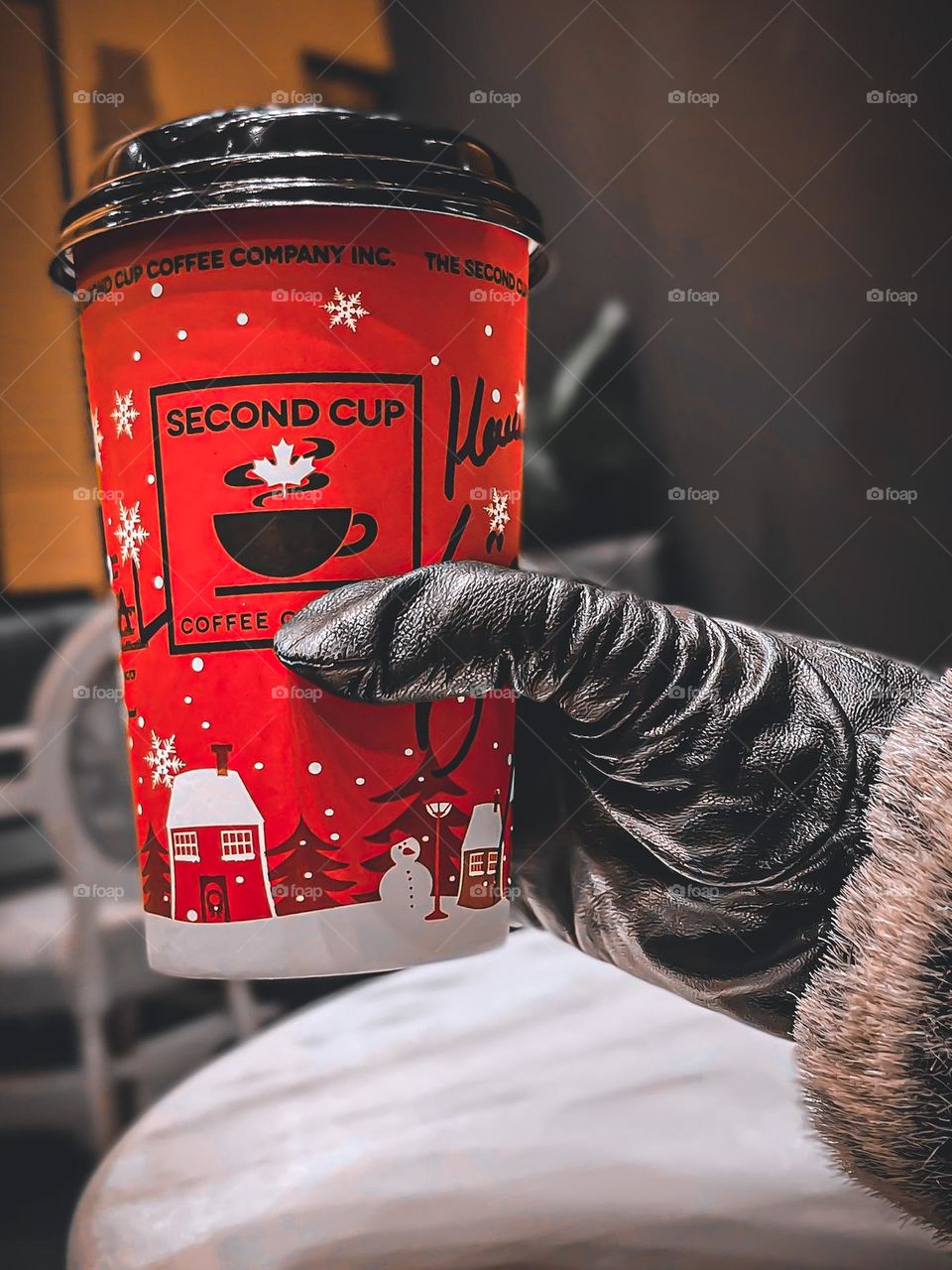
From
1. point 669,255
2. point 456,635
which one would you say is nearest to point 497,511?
point 456,635

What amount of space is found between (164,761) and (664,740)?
11.9 inches

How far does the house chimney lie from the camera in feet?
1.72

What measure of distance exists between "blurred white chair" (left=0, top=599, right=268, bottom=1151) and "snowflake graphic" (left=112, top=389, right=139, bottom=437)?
2.56 ft

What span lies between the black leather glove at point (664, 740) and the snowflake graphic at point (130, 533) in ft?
0.39

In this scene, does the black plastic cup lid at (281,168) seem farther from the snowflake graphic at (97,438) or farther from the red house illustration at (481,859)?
the red house illustration at (481,859)

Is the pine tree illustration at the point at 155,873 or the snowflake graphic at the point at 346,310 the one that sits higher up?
the snowflake graphic at the point at 346,310

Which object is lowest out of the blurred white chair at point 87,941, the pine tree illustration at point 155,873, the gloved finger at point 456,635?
the blurred white chair at point 87,941

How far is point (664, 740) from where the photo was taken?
0.58 metres

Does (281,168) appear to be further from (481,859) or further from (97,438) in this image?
(481,859)

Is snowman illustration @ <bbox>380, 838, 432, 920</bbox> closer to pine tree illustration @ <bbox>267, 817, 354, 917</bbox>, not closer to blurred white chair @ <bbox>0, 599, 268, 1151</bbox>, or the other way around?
pine tree illustration @ <bbox>267, 817, 354, 917</bbox>

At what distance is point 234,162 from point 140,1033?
1.40 metres

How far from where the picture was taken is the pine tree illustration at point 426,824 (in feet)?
1.74

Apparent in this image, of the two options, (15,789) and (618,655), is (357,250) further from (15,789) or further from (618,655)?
(15,789)

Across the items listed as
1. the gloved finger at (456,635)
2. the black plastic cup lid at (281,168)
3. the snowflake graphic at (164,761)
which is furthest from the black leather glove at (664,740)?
the black plastic cup lid at (281,168)
